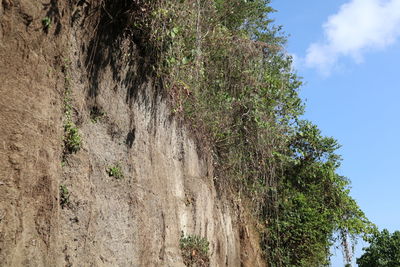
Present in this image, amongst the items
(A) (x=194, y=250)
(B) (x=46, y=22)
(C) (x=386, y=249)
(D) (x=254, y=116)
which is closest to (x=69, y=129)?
(B) (x=46, y=22)

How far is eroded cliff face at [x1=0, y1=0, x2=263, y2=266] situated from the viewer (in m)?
4.30

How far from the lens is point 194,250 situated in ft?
29.1

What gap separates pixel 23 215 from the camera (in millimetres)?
4199

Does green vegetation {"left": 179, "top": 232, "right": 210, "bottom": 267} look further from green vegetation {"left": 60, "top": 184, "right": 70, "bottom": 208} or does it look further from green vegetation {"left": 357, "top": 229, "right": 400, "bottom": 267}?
green vegetation {"left": 357, "top": 229, "right": 400, "bottom": 267}

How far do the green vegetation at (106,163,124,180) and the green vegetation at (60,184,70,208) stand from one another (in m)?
1.17

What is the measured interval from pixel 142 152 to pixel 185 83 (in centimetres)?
232

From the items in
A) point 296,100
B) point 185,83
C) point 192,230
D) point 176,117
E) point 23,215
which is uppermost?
point 296,100

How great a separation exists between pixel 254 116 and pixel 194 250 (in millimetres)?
4300

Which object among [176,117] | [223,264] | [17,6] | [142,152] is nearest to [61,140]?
[17,6]

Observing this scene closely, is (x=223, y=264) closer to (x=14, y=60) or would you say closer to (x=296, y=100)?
(x=296, y=100)

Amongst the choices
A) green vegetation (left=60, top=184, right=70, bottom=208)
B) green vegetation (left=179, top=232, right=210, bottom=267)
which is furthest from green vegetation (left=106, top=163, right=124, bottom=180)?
green vegetation (left=179, top=232, right=210, bottom=267)

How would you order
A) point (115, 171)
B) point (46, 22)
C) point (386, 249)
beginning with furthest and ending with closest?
point (386, 249)
point (115, 171)
point (46, 22)

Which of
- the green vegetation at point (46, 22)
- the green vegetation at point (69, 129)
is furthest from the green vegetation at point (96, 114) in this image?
the green vegetation at point (46, 22)

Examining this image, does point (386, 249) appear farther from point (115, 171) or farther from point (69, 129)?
point (69, 129)
